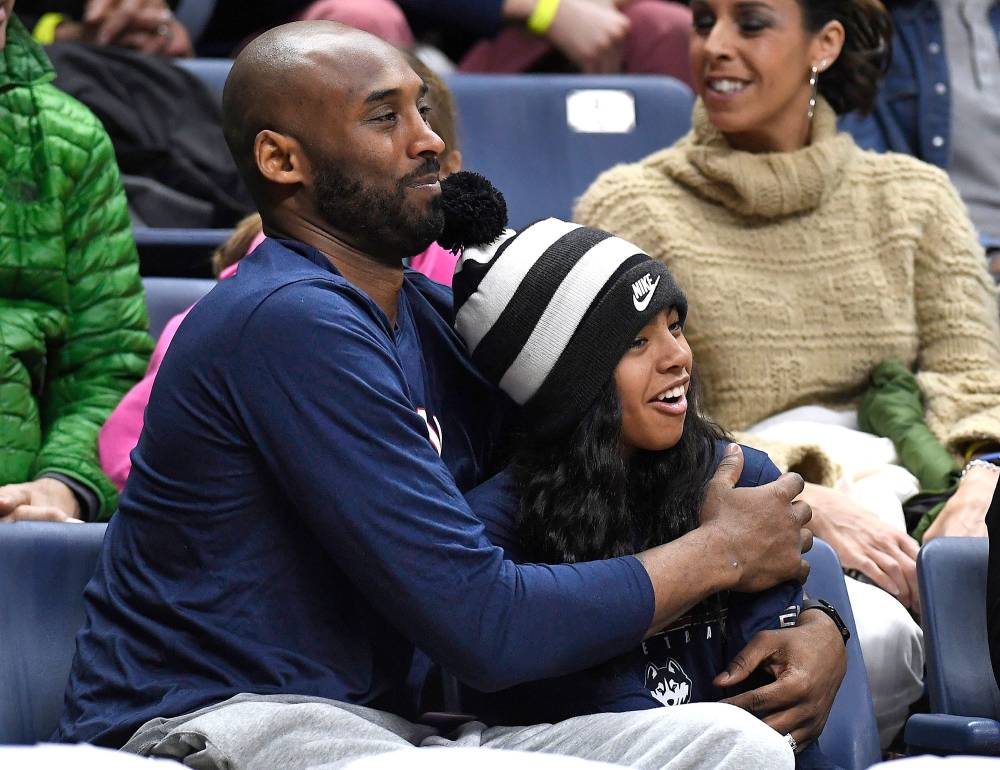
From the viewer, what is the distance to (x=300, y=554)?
1763mm

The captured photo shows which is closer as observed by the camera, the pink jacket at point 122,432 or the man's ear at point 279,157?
the man's ear at point 279,157

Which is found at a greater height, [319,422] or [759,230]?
[319,422]

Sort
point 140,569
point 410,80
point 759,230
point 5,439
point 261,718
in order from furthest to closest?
point 759,230
point 5,439
point 410,80
point 140,569
point 261,718

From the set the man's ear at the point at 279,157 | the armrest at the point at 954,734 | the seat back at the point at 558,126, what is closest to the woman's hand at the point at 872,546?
the armrest at the point at 954,734

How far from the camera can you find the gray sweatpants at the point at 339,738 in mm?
1620

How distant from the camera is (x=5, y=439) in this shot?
2.47 m

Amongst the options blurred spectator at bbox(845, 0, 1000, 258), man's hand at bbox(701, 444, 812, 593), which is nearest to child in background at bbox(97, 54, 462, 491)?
man's hand at bbox(701, 444, 812, 593)

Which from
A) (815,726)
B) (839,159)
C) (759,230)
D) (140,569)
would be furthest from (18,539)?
(839,159)

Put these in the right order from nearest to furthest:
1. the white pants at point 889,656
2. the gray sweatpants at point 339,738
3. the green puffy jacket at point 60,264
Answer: the gray sweatpants at point 339,738
the white pants at point 889,656
the green puffy jacket at point 60,264

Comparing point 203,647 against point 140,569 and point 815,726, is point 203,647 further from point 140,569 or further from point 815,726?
point 815,726

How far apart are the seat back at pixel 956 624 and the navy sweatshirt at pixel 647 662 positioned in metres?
0.32

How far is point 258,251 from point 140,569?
1.27 ft

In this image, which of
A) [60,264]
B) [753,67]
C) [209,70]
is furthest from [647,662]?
[209,70]

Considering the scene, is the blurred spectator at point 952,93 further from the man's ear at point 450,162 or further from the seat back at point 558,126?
the man's ear at point 450,162
